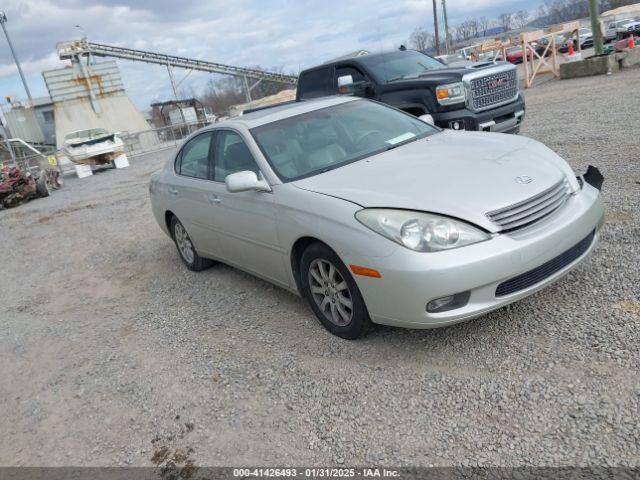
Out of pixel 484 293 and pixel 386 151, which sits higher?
pixel 386 151

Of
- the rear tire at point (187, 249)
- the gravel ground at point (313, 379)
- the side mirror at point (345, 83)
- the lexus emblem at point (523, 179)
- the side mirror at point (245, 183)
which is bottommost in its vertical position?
the gravel ground at point (313, 379)

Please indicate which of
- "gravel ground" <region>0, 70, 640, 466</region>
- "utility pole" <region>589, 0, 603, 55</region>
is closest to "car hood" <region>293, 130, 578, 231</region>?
"gravel ground" <region>0, 70, 640, 466</region>

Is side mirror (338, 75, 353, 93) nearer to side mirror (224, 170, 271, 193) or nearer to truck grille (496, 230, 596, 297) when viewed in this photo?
side mirror (224, 170, 271, 193)

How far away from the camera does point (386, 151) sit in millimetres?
4238

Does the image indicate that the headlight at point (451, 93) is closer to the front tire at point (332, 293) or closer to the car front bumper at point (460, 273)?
the car front bumper at point (460, 273)

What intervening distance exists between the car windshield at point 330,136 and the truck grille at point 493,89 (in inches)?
136

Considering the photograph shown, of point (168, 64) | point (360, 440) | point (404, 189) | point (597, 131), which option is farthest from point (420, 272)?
point (168, 64)

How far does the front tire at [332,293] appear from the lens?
344cm

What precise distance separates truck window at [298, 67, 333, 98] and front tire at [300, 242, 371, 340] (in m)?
6.50

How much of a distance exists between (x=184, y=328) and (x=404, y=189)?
91.1 inches

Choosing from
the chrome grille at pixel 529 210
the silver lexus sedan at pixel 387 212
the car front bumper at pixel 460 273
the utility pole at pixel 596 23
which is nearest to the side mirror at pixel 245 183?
the silver lexus sedan at pixel 387 212

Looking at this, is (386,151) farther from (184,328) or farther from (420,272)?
(184,328)

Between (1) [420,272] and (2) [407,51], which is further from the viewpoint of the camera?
(2) [407,51]

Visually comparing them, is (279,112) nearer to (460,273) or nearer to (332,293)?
(332,293)
